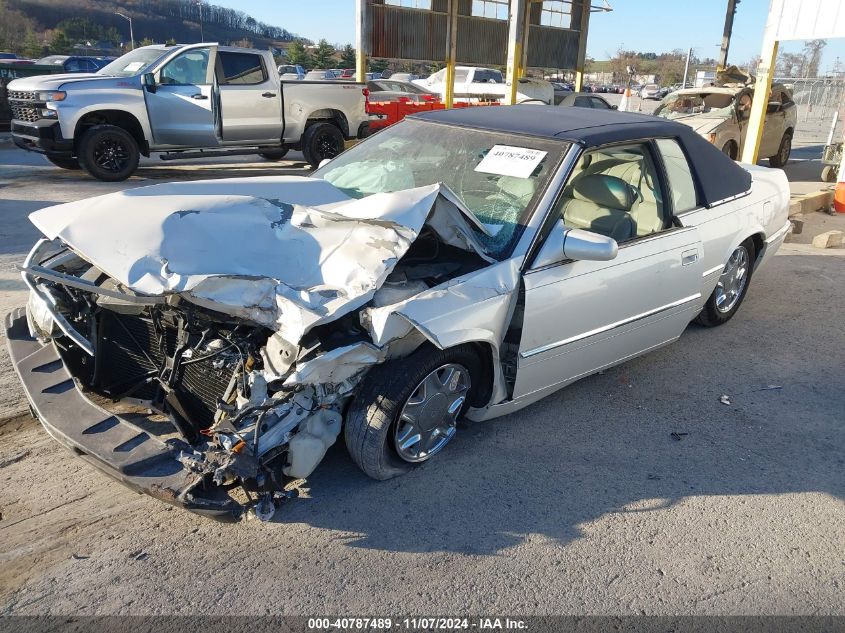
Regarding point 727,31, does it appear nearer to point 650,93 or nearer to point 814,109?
point 814,109

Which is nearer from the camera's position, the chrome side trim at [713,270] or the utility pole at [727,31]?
the chrome side trim at [713,270]

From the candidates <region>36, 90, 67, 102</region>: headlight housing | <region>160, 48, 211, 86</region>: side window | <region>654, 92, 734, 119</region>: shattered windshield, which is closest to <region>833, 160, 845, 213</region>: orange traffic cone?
<region>654, 92, 734, 119</region>: shattered windshield

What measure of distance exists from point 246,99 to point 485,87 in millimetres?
11888

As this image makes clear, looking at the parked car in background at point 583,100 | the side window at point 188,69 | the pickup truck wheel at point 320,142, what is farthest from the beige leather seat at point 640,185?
the parked car in background at point 583,100

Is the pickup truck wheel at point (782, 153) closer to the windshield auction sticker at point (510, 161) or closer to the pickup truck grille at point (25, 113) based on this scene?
the windshield auction sticker at point (510, 161)

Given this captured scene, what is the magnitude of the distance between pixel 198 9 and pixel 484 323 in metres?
126

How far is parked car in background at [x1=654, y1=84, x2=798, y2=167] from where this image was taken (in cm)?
1181

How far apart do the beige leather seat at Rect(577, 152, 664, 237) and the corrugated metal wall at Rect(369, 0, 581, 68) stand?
484 inches

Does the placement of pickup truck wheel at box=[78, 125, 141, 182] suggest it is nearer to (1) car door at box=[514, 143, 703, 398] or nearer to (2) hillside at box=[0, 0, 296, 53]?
(1) car door at box=[514, 143, 703, 398]

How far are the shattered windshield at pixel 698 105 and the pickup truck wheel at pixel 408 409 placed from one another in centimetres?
1074

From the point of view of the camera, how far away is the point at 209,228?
3193 mm

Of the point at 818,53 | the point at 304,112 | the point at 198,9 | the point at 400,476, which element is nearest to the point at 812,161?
the point at 304,112

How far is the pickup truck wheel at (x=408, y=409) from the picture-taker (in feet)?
9.77

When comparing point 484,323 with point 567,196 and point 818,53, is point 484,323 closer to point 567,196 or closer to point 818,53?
point 567,196
